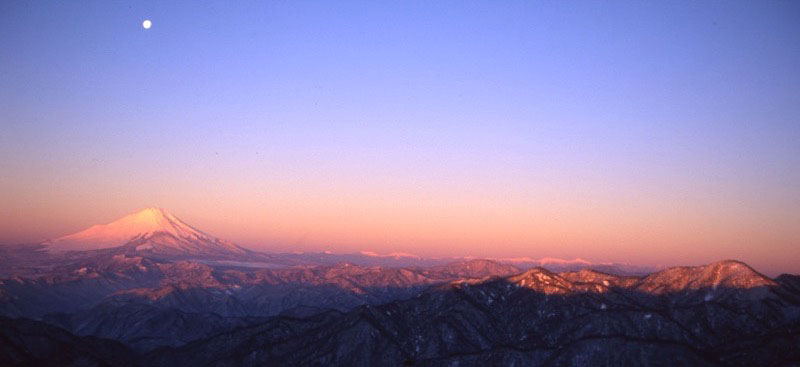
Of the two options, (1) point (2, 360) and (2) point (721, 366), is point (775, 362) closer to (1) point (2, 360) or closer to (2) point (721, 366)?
(2) point (721, 366)

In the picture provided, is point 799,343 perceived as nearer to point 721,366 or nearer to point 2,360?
point 721,366

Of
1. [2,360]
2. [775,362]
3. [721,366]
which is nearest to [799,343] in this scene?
[775,362]

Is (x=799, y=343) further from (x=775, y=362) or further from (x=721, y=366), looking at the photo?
(x=721, y=366)

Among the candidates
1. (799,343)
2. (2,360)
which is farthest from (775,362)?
(2,360)

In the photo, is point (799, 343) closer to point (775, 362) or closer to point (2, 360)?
point (775, 362)

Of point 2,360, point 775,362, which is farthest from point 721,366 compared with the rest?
point 2,360

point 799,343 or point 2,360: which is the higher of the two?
point 799,343
